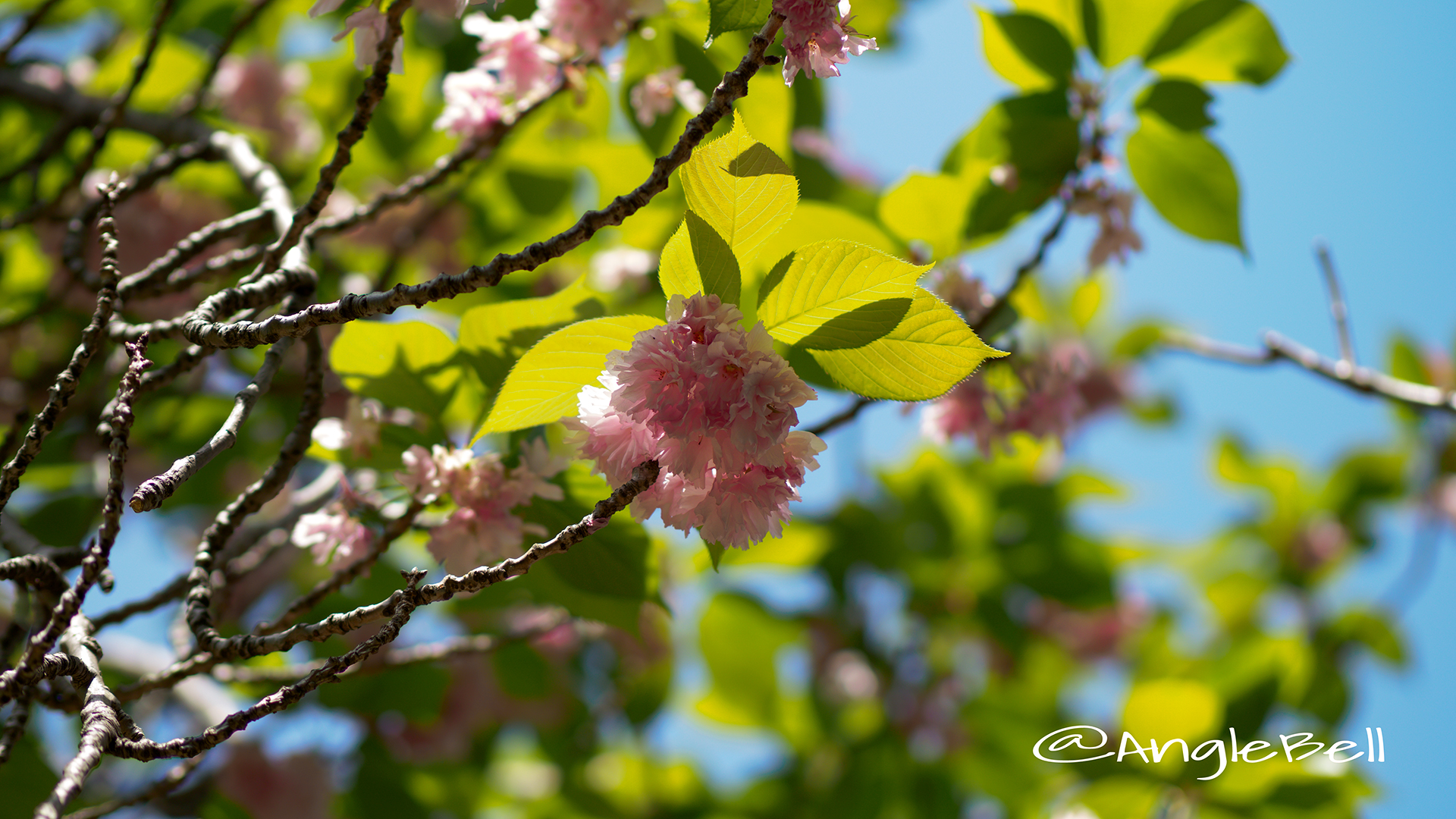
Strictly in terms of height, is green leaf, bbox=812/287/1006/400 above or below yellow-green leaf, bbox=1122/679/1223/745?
below

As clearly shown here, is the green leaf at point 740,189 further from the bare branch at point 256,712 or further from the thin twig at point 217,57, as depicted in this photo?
the thin twig at point 217,57

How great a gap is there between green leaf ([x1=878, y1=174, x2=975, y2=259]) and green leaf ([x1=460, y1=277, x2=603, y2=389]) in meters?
0.50

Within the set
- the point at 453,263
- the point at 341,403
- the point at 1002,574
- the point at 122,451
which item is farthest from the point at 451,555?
the point at 1002,574

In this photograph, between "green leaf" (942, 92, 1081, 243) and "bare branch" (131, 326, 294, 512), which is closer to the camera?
"bare branch" (131, 326, 294, 512)

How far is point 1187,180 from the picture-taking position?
1275mm

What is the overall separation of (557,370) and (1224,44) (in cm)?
113

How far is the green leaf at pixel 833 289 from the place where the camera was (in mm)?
763

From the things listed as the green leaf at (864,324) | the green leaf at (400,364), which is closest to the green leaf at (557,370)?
the green leaf at (864,324)

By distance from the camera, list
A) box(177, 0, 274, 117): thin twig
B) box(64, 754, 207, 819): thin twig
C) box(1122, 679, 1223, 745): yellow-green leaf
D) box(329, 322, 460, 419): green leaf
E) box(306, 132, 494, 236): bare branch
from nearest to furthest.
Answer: box(64, 754, 207, 819): thin twig
box(329, 322, 460, 419): green leaf
box(306, 132, 494, 236): bare branch
box(177, 0, 274, 117): thin twig
box(1122, 679, 1223, 745): yellow-green leaf

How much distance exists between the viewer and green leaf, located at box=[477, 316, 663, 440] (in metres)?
0.80

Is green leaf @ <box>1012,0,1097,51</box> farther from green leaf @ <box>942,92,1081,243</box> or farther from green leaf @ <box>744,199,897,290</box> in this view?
green leaf @ <box>744,199,897,290</box>

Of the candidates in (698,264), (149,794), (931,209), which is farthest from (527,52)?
(149,794)

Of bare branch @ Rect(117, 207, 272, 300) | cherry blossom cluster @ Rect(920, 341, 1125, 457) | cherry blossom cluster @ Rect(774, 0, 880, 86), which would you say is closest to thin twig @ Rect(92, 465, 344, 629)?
bare branch @ Rect(117, 207, 272, 300)

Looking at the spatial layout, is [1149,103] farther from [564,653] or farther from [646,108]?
[564,653]
